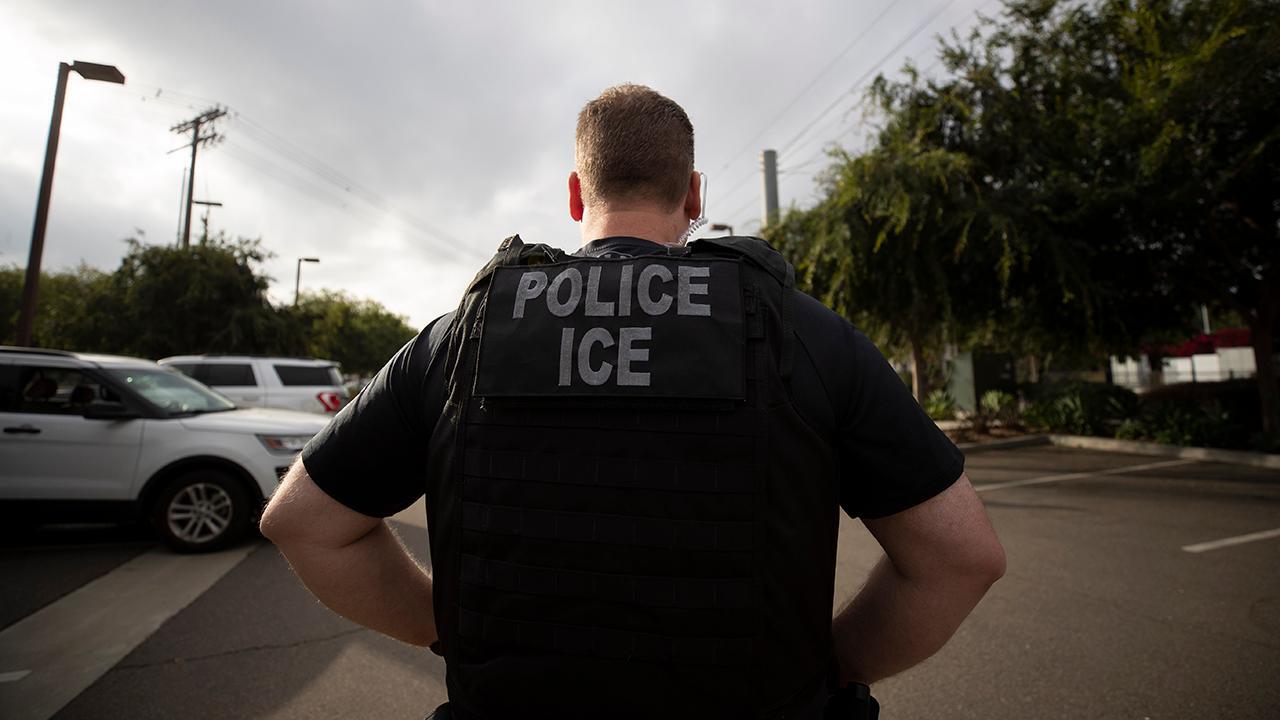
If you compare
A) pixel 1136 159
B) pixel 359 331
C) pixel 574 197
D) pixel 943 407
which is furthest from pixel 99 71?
pixel 359 331

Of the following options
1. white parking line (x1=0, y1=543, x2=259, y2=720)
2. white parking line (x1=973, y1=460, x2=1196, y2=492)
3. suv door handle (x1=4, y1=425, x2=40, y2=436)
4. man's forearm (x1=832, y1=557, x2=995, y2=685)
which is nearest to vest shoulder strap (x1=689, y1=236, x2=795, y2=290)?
man's forearm (x1=832, y1=557, x2=995, y2=685)

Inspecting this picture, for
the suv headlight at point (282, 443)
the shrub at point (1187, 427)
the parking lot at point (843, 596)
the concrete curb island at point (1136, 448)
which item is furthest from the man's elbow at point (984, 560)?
the shrub at point (1187, 427)

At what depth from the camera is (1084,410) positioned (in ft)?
42.4

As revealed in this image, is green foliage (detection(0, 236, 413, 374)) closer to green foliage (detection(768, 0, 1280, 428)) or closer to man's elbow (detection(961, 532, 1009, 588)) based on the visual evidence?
green foliage (detection(768, 0, 1280, 428))

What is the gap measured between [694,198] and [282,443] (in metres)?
5.80

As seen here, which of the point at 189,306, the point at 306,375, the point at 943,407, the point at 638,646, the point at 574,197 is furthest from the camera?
the point at 189,306

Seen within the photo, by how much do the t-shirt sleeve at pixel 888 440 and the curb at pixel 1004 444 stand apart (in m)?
12.0

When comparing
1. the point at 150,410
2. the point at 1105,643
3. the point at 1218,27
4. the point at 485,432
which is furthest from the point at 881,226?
the point at 485,432

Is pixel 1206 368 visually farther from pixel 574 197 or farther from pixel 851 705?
pixel 574 197

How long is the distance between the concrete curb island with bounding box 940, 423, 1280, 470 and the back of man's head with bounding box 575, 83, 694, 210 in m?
11.1

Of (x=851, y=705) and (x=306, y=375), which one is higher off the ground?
(x=306, y=375)

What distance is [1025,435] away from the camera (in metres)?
13.4

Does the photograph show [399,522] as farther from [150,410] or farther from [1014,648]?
[1014,648]

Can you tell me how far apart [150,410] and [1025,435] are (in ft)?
48.1
